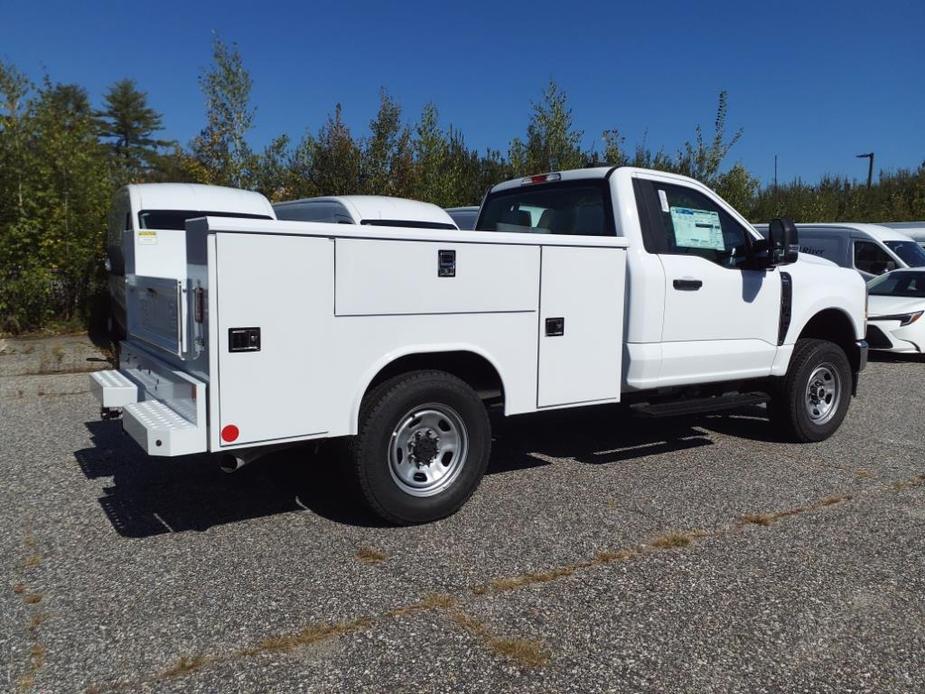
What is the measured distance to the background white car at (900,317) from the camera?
41.0 feet

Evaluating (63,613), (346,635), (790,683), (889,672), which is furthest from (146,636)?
(889,672)

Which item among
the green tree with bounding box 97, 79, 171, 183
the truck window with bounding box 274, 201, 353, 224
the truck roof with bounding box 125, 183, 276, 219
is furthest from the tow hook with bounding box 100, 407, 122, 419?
the green tree with bounding box 97, 79, 171, 183

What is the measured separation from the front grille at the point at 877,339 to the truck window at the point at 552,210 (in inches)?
328

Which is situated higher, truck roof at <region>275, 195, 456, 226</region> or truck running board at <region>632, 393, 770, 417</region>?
truck roof at <region>275, 195, 456, 226</region>

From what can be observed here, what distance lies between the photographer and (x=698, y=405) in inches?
242

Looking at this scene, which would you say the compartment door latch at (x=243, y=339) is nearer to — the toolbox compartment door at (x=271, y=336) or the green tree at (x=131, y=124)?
the toolbox compartment door at (x=271, y=336)

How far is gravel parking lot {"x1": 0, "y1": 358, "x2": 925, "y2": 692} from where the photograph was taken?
10.9 ft

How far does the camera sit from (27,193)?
13.6 m

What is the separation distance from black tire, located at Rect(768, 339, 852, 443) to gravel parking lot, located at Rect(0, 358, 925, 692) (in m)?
0.37

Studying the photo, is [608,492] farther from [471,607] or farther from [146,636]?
[146,636]

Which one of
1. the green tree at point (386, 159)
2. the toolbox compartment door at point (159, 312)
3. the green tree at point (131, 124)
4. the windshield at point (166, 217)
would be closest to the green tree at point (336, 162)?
the green tree at point (386, 159)

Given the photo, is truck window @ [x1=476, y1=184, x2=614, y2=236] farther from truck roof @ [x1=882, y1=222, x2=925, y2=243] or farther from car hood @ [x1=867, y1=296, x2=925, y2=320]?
truck roof @ [x1=882, y1=222, x2=925, y2=243]

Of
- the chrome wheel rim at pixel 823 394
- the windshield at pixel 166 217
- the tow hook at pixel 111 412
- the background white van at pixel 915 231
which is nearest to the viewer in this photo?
the tow hook at pixel 111 412

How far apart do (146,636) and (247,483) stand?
2.30 m
